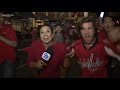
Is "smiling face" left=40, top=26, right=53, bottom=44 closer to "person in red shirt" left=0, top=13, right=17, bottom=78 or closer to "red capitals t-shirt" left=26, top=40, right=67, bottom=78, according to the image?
"red capitals t-shirt" left=26, top=40, right=67, bottom=78

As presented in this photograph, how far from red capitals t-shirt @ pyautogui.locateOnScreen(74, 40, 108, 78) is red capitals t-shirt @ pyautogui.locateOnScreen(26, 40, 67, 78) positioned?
32 cm

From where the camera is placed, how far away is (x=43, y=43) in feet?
15.8

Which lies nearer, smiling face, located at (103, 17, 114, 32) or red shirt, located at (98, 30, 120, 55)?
smiling face, located at (103, 17, 114, 32)

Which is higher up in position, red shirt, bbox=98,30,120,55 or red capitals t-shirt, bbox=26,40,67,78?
red shirt, bbox=98,30,120,55

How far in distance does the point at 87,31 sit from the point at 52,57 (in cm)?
91

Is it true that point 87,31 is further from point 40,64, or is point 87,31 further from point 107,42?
point 40,64

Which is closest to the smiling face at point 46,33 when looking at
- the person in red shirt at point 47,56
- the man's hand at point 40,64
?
the person in red shirt at point 47,56

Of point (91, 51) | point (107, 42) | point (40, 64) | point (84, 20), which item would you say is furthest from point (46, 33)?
point (107, 42)

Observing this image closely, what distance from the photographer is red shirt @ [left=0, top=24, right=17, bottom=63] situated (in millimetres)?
4785

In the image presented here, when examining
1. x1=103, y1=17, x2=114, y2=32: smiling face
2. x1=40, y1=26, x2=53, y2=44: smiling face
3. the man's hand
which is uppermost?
x1=103, y1=17, x2=114, y2=32: smiling face

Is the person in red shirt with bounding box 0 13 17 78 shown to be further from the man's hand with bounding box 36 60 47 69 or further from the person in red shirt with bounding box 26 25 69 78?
the man's hand with bounding box 36 60 47 69

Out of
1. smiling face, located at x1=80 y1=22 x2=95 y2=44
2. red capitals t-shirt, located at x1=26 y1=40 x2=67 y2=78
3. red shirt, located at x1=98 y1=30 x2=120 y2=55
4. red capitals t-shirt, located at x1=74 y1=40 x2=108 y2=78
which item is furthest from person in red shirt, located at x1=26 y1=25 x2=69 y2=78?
red shirt, located at x1=98 y1=30 x2=120 y2=55
